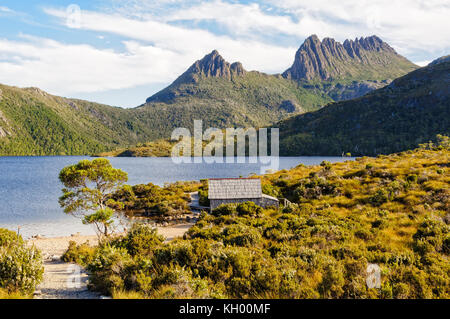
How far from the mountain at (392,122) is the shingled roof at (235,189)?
476 feet

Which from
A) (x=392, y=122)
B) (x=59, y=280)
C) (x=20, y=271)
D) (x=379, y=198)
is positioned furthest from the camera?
(x=392, y=122)

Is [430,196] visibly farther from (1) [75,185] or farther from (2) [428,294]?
(1) [75,185]

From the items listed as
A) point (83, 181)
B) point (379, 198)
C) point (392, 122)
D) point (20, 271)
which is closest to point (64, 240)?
point (83, 181)

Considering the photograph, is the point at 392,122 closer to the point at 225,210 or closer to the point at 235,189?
the point at 235,189

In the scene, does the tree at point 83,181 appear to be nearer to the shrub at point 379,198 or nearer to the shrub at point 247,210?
the shrub at point 247,210

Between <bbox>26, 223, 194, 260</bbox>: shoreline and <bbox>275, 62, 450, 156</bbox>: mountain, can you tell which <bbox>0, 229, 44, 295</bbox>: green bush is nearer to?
<bbox>26, 223, 194, 260</bbox>: shoreline

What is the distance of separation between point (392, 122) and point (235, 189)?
569ft

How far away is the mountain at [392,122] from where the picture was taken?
156500mm

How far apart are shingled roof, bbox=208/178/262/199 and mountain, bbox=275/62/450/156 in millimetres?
145196

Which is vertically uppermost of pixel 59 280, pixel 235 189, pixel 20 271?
pixel 235 189

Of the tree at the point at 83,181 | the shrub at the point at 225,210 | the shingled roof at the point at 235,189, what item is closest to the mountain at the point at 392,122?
the shingled roof at the point at 235,189

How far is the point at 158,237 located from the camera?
1548 cm

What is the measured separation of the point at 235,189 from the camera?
97.3 ft

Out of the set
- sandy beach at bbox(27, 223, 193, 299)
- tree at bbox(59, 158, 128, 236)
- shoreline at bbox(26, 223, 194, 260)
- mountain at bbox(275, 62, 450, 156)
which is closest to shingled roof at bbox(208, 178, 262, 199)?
shoreline at bbox(26, 223, 194, 260)
